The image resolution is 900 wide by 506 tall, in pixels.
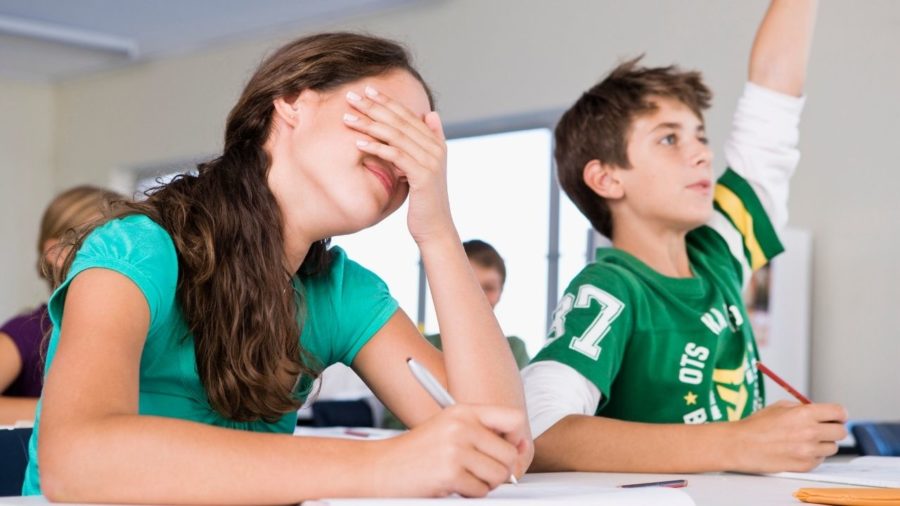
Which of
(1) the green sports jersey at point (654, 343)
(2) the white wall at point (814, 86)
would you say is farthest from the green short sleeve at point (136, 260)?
(2) the white wall at point (814, 86)

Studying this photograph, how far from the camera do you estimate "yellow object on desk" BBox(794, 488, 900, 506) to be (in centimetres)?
109

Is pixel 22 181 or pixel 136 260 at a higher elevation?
pixel 22 181

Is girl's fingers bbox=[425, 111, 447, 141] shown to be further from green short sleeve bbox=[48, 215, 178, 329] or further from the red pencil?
the red pencil

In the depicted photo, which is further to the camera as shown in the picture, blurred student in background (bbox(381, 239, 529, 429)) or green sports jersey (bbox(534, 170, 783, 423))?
blurred student in background (bbox(381, 239, 529, 429))

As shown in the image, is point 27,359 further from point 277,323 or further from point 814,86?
point 814,86

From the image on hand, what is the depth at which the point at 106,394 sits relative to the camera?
1.00 metres

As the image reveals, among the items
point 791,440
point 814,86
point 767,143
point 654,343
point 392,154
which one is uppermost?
point 814,86

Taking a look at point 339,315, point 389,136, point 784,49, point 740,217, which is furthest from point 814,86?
point 389,136

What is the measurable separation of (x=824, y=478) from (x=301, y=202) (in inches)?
27.5

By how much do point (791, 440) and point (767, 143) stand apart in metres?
0.81

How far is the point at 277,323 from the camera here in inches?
49.9

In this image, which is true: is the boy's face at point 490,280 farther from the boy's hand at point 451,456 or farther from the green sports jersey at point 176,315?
the boy's hand at point 451,456

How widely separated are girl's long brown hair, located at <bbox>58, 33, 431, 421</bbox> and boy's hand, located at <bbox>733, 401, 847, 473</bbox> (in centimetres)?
55

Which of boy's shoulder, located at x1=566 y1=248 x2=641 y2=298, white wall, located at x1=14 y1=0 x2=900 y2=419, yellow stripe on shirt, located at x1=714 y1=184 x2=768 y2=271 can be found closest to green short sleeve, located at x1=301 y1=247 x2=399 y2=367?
boy's shoulder, located at x1=566 y1=248 x2=641 y2=298
